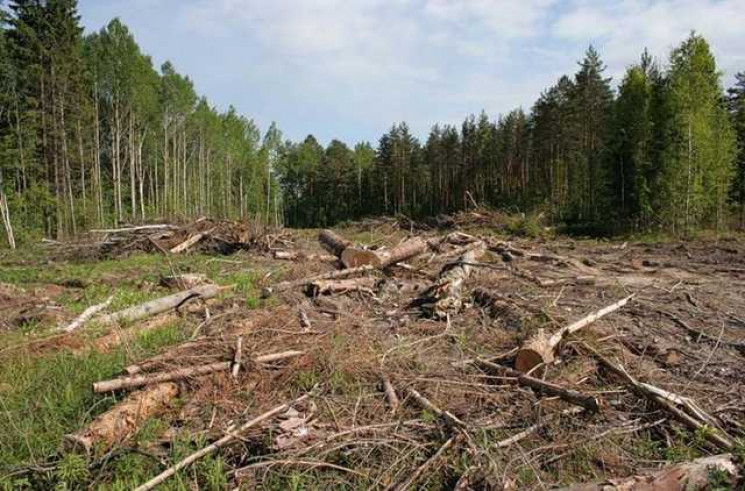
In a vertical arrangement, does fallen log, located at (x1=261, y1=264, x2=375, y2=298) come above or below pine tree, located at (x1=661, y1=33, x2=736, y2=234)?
below

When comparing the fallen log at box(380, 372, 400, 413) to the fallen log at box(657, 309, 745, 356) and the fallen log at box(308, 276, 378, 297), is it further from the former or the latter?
the fallen log at box(657, 309, 745, 356)

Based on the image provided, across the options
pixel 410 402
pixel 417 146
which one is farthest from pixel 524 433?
pixel 417 146

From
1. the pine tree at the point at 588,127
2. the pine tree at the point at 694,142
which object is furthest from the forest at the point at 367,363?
the pine tree at the point at 588,127

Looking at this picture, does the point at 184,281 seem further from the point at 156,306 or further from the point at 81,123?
the point at 81,123

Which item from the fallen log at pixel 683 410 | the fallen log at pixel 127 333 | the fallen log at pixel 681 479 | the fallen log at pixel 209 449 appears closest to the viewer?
the fallen log at pixel 681 479

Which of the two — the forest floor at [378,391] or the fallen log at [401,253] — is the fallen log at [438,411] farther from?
the fallen log at [401,253]

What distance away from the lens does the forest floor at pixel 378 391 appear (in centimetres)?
321

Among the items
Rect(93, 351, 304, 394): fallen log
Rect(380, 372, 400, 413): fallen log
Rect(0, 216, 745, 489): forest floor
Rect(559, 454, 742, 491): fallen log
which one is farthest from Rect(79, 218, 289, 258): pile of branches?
Rect(559, 454, 742, 491): fallen log

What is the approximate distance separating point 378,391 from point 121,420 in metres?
2.03

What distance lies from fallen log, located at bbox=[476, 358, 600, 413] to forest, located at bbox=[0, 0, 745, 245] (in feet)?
48.5

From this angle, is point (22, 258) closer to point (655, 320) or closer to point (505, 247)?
point (505, 247)

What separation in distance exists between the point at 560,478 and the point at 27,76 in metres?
29.3

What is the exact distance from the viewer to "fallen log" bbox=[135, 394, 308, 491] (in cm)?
298

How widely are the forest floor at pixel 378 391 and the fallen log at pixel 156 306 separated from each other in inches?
5.8
